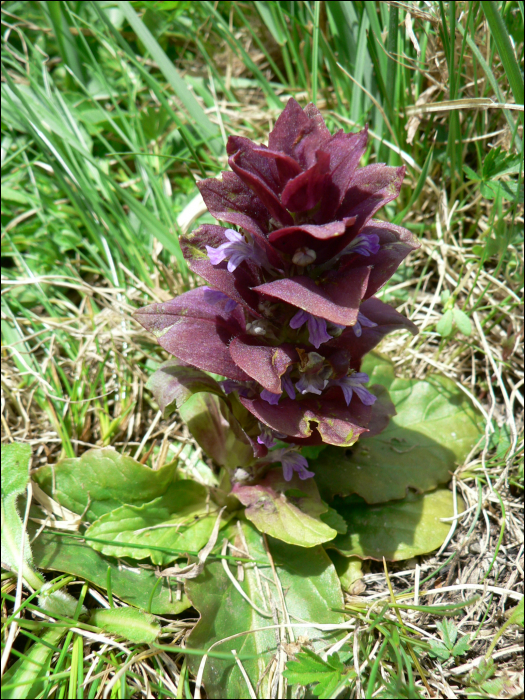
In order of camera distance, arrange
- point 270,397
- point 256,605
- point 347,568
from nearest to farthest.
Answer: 1. point 270,397
2. point 256,605
3. point 347,568

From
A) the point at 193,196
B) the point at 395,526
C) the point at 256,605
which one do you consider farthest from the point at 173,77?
Answer: the point at 256,605

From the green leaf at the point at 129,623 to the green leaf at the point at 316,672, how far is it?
1.63 feet

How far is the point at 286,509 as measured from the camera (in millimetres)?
2047

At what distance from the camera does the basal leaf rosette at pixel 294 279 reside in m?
1.55

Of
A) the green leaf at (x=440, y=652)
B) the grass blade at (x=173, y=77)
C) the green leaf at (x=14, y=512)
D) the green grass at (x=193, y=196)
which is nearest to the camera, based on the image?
the green leaf at (x=440, y=652)

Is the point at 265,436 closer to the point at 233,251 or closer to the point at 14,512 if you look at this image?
the point at 233,251

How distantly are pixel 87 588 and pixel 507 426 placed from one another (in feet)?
6.47

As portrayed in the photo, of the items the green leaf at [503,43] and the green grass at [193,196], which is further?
the green grass at [193,196]

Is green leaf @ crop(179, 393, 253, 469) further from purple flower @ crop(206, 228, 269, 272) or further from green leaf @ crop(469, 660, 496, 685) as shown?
green leaf @ crop(469, 660, 496, 685)

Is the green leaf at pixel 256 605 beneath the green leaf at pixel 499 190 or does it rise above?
beneath

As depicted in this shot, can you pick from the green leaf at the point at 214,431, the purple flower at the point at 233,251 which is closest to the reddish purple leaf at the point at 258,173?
the purple flower at the point at 233,251

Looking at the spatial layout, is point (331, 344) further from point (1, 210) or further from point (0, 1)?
point (0, 1)

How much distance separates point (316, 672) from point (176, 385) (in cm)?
104

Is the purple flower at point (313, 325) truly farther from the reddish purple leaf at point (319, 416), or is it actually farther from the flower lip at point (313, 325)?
the reddish purple leaf at point (319, 416)
